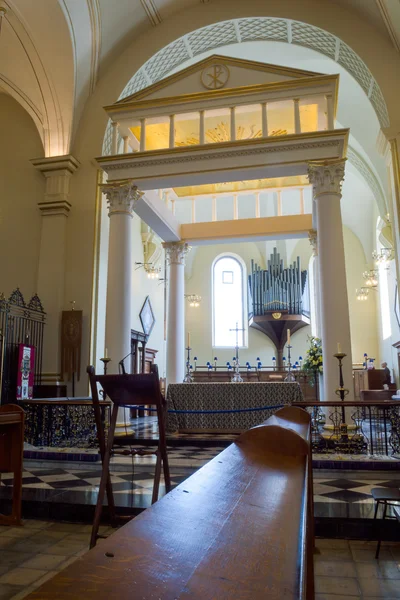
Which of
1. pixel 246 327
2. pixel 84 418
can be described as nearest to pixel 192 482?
pixel 84 418

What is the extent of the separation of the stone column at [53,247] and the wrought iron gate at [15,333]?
198mm

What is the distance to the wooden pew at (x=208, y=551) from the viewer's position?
0.46 metres

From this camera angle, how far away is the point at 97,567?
0.50m

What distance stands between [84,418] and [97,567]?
7.72m

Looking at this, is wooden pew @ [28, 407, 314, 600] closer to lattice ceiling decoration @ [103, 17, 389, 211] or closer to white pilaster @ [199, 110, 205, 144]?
white pilaster @ [199, 110, 205, 144]

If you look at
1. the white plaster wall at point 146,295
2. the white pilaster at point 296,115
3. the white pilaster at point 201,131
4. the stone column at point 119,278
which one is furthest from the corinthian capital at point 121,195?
the white plaster wall at point 146,295

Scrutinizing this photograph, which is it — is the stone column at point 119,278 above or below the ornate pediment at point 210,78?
below

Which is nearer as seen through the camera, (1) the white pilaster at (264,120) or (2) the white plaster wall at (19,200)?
(1) the white pilaster at (264,120)

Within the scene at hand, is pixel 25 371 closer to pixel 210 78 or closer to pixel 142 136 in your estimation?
pixel 142 136

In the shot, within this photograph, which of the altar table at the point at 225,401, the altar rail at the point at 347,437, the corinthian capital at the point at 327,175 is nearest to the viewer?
the altar rail at the point at 347,437

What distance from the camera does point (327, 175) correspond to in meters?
7.64

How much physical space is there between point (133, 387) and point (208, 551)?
2.65 metres

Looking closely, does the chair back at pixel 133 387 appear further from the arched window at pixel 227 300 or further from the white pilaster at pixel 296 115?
the arched window at pixel 227 300

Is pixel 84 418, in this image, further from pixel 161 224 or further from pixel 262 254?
pixel 262 254
